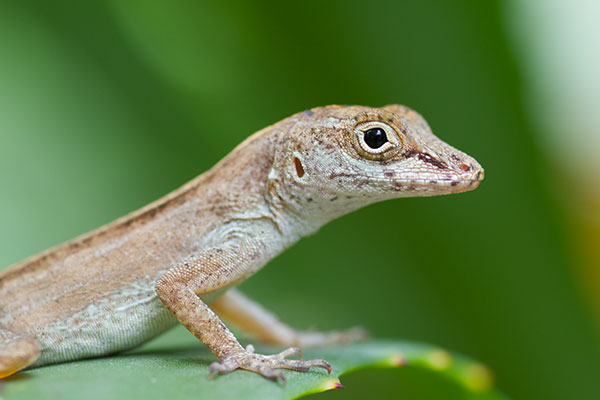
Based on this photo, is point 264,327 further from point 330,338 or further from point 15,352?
point 15,352

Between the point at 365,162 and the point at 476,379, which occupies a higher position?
the point at 365,162

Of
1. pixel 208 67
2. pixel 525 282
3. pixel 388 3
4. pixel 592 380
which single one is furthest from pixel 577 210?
pixel 208 67

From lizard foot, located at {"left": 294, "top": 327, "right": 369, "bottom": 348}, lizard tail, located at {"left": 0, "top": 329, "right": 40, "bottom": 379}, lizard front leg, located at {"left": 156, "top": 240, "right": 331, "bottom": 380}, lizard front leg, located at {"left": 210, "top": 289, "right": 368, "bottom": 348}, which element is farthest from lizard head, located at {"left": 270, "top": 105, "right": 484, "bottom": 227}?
lizard tail, located at {"left": 0, "top": 329, "right": 40, "bottom": 379}

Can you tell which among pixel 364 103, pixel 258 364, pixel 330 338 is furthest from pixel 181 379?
pixel 364 103

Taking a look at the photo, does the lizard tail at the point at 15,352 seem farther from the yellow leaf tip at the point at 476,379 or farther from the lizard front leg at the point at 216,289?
Result: the yellow leaf tip at the point at 476,379

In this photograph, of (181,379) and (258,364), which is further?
(258,364)

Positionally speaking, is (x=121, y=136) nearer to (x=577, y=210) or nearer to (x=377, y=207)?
(x=377, y=207)

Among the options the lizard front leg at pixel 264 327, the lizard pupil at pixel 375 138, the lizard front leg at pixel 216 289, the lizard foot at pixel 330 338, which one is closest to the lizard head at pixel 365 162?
the lizard pupil at pixel 375 138
